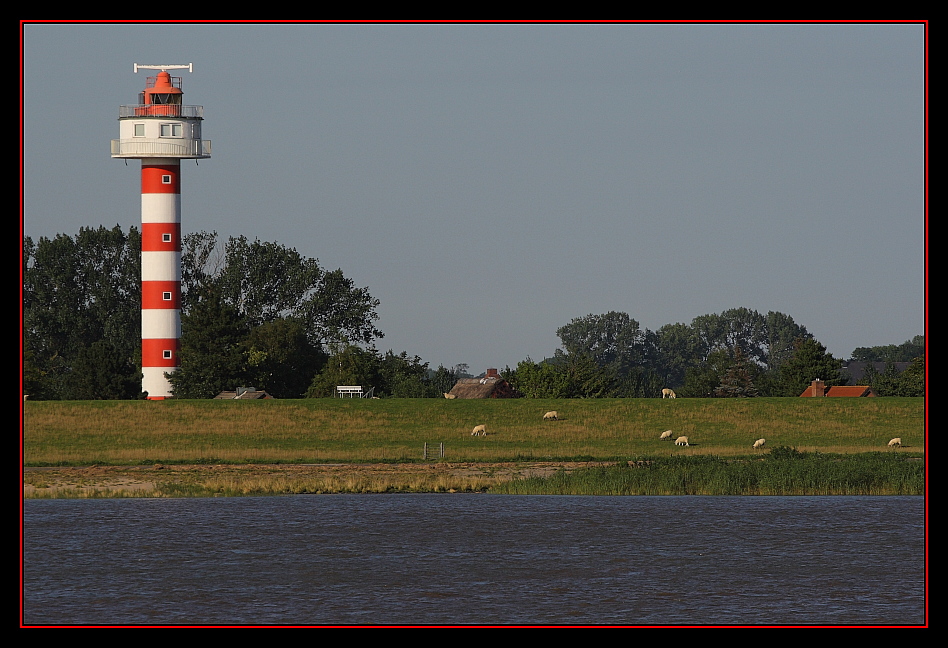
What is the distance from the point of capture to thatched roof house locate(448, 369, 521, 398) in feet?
332

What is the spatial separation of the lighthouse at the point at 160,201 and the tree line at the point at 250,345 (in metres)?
2.34

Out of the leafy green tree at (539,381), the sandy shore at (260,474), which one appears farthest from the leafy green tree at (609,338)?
the sandy shore at (260,474)

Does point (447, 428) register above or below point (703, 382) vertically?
below

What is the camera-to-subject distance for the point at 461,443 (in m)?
72.8

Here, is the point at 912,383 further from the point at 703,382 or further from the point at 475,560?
the point at 475,560

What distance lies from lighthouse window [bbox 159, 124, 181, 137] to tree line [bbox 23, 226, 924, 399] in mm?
12829

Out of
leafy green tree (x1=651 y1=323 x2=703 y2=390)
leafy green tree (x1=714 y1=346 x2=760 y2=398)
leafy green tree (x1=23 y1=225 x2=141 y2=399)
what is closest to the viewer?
leafy green tree (x1=714 y1=346 x2=760 y2=398)

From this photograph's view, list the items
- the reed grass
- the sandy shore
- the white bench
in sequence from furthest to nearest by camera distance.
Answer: the white bench, the sandy shore, the reed grass

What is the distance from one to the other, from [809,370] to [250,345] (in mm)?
42670

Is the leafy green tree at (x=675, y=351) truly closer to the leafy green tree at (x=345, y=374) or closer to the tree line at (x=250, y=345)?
the tree line at (x=250, y=345)

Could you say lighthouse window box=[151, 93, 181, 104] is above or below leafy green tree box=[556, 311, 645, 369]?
above

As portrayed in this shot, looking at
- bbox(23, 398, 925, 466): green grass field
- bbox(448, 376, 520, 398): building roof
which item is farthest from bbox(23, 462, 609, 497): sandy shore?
bbox(448, 376, 520, 398): building roof

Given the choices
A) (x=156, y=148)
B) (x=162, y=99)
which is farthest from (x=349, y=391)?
(x=162, y=99)

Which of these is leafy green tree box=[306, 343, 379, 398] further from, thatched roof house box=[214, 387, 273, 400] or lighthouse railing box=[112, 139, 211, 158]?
lighthouse railing box=[112, 139, 211, 158]
